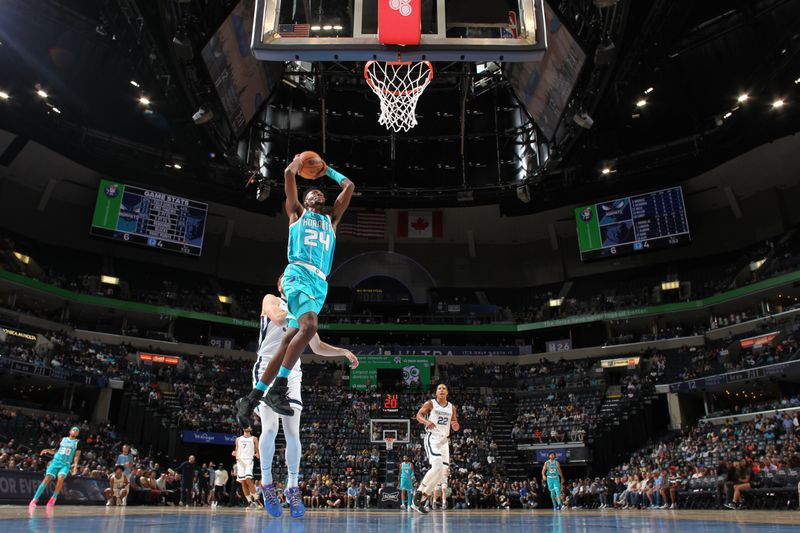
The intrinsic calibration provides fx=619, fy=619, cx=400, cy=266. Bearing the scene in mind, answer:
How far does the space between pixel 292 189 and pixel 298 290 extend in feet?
3.51

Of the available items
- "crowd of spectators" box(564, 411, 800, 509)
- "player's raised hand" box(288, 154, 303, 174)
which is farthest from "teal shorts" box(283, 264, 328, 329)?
"crowd of spectators" box(564, 411, 800, 509)

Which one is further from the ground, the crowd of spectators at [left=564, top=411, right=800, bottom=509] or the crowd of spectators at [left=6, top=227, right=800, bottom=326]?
the crowd of spectators at [left=6, top=227, right=800, bottom=326]

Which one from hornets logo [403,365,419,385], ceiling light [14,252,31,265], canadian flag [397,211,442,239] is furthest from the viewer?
canadian flag [397,211,442,239]

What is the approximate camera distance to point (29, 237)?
39469 mm

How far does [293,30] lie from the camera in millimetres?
10633

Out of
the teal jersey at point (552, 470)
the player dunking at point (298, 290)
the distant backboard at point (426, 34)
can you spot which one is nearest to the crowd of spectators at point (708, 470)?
the teal jersey at point (552, 470)

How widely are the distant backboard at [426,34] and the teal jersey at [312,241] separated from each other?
5.08 metres

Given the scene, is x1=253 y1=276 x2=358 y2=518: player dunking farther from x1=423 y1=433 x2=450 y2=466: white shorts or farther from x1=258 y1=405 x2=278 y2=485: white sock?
x1=423 y1=433 x2=450 y2=466: white shorts

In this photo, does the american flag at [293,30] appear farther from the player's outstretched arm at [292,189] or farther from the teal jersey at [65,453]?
the teal jersey at [65,453]

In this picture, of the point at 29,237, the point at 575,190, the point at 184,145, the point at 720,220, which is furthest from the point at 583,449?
the point at 29,237

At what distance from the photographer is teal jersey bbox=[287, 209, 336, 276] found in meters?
6.00

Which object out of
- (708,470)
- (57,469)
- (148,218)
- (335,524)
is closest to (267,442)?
(335,524)

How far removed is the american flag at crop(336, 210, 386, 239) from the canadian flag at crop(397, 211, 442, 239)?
287 centimetres

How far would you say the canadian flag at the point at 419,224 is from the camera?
1741 inches
